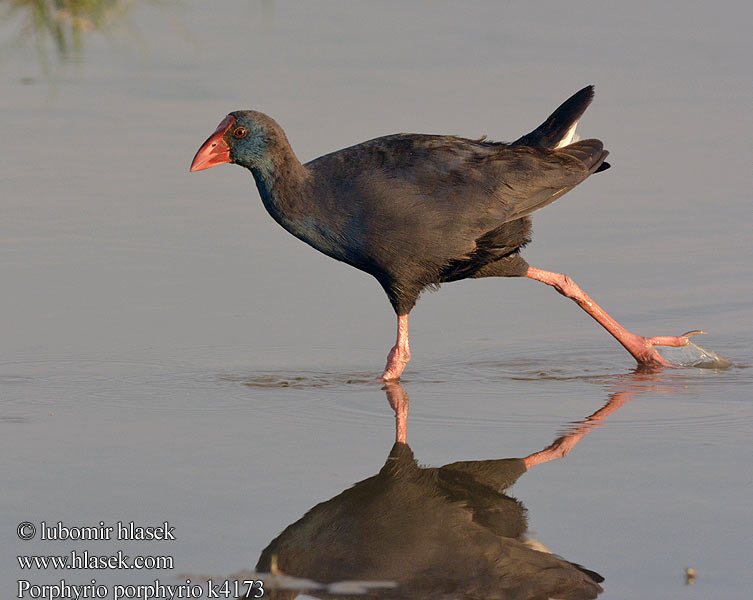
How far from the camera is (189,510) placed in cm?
443

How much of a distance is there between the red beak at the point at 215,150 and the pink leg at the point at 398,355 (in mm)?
1117

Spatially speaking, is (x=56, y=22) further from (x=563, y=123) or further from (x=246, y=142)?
(x=563, y=123)

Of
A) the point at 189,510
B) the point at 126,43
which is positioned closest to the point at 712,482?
the point at 189,510

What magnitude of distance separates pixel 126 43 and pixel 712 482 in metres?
7.85

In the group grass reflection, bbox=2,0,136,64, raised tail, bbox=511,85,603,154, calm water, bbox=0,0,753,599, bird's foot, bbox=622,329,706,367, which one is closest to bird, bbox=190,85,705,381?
bird's foot, bbox=622,329,706,367

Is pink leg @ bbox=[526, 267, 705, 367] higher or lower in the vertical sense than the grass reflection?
lower

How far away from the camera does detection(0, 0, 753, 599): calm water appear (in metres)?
4.49

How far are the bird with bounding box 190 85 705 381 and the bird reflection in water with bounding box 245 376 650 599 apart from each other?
52.5 inches

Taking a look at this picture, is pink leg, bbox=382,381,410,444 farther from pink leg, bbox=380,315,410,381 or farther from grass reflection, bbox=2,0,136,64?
grass reflection, bbox=2,0,136,64

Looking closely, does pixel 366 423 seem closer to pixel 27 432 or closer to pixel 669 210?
pixel 27 432

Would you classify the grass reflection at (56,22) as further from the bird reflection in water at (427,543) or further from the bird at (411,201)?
the bird reflection in water at (427,543)

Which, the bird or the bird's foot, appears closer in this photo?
the bird

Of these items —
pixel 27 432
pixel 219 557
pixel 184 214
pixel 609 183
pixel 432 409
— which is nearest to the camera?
pixel 219 557

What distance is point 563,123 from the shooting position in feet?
22.1
